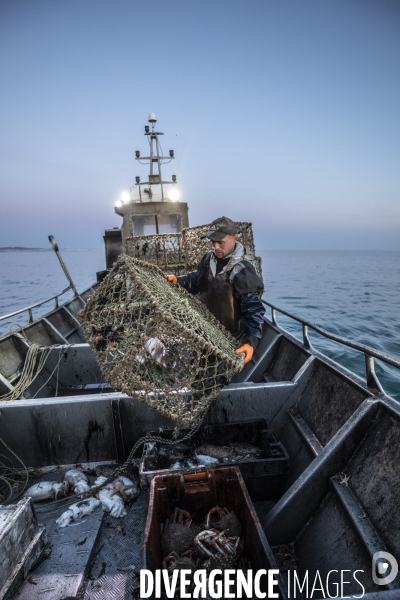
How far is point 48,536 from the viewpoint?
9.18ft

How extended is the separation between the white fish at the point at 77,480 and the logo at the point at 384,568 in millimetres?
2640

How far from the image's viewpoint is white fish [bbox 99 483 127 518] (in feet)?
9.80

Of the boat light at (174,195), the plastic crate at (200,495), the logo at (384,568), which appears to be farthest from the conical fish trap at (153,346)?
the boat light at (174,195)

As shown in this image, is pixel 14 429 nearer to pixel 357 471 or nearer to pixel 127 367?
pixel 127 367

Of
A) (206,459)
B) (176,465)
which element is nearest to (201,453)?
(206,459)

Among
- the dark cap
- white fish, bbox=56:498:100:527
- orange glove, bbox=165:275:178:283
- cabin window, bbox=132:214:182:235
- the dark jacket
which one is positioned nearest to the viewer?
white fish, bbox=56:498:100:527

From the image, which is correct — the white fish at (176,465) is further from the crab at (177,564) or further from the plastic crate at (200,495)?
the crab at (177,564)

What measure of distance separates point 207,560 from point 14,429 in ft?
8.26

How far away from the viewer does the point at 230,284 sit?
3.91 meters

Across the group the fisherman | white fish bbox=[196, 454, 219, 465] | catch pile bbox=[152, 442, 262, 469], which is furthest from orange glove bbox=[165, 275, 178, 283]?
white fish bbox=[196, 454, 219, 465]

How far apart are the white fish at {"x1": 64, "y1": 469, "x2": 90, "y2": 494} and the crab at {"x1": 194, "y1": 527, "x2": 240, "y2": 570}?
153 centimetres

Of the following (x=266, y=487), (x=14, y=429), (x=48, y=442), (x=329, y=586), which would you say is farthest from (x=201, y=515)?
(x=14, y=429)

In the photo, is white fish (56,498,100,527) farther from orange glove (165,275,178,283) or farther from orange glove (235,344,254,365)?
orange glove (165,275,178,283)

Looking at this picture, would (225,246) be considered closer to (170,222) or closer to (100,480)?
(100,480)
